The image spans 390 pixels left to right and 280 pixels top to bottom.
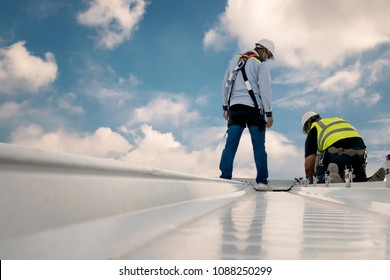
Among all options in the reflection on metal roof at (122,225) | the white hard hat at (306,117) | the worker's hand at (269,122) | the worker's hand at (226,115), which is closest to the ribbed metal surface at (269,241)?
the reflection on metal roof at (122,225)

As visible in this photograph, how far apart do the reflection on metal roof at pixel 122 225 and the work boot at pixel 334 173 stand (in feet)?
10.5

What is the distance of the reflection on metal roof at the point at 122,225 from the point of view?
1.98 ft

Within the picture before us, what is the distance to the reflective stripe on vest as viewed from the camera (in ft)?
15.0

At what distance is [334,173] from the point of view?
448 cm

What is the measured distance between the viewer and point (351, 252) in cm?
81

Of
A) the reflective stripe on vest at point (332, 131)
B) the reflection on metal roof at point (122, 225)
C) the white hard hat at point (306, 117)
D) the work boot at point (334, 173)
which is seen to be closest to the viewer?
the reflection on metal roof at point (122, 225)

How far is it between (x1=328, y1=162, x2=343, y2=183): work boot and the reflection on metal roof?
321 cm

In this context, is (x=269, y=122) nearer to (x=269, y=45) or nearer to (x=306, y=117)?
(x=269, y=45)

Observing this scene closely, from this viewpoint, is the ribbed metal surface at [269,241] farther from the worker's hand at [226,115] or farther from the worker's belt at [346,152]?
the worker's belt at [346,152]

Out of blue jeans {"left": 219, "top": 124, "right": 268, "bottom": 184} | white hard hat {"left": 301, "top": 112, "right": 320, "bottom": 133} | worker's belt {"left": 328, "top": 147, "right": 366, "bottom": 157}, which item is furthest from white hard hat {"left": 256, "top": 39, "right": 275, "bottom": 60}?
white hard hat {"left": 301, "top": 112, "right": 320, "bottom": 133}

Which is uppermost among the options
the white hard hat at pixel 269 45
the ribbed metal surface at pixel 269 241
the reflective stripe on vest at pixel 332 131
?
the white hard hat at pixel 269 45

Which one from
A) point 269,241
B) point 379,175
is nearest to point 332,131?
point 379,175
